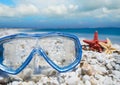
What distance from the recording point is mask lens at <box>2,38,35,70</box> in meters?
3.11

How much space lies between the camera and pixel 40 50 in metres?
3.08

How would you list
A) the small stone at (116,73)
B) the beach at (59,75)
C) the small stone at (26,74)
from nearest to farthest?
1. the beach at (59,75)
2. the small stone at (26,74)
3. the small stone at (116,73)

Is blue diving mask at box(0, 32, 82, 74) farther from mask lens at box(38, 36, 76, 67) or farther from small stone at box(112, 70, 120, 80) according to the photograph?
small stone at box(112, 70, 120, 80)

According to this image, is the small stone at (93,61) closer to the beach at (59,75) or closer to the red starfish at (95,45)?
the beach at (59,75)

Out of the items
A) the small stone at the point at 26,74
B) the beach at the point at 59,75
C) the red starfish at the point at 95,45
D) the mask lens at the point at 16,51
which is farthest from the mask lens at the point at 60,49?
the red starfish at the point at 95,45

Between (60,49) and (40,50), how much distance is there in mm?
283

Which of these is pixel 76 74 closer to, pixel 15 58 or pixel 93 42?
pixel 15 58

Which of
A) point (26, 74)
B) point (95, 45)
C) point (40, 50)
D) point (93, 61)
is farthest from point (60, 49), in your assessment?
point (95, 45)

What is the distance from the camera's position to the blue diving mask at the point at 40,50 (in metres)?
3.08

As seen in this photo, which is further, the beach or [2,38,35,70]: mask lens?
[2,38,35,70]: mask lens

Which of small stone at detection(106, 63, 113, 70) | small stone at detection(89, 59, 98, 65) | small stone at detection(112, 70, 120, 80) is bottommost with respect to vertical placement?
small stone at detection(112, 70, 120, 80)

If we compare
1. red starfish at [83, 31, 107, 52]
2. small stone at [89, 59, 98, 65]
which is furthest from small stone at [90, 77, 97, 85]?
red starfish at [83, 31, 107, 52]

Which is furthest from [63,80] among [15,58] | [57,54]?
[15,58]

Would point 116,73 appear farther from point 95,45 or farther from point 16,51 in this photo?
point 95,45
